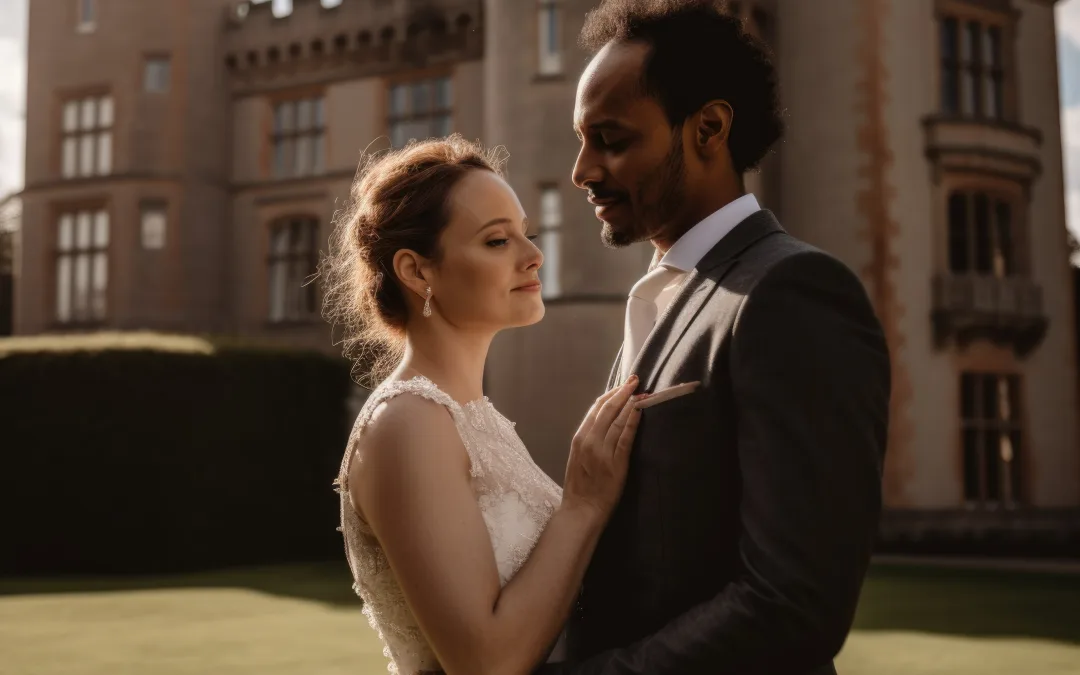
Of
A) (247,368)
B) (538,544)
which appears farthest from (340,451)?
(538,544)

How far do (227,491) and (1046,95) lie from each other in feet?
47.9

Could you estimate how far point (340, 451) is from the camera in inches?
620

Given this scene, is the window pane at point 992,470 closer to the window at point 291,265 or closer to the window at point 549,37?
the window at point 549,37

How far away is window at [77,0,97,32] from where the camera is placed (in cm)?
2230

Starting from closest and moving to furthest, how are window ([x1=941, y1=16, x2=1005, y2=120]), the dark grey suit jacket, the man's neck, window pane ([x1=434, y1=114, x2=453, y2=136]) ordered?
the dark grey suit jacket
the man's neck
window ([x1=941, y1=16, x2=1005, y2=120])
window pane ([x1=434, y1=114, x2=453, y2=136])

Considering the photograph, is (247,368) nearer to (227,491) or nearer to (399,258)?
(227,491)

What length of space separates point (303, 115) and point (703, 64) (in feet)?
68.5

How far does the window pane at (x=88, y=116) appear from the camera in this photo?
22.3 metres

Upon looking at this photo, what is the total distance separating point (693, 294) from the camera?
2.00 metres

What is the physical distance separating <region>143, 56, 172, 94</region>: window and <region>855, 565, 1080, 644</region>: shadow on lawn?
17005 millimetres

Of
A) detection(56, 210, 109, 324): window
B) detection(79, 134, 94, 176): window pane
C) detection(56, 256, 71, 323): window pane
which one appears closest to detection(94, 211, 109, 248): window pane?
detection(56, 210, 109, 324): window

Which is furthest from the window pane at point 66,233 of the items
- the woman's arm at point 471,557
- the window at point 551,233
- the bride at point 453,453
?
the woman's arm at point 471,557

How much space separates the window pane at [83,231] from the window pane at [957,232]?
1668 cm

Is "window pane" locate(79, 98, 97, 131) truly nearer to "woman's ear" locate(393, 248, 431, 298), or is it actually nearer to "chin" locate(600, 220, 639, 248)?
"woman's ear" locate(393, 248, 431, 298)
